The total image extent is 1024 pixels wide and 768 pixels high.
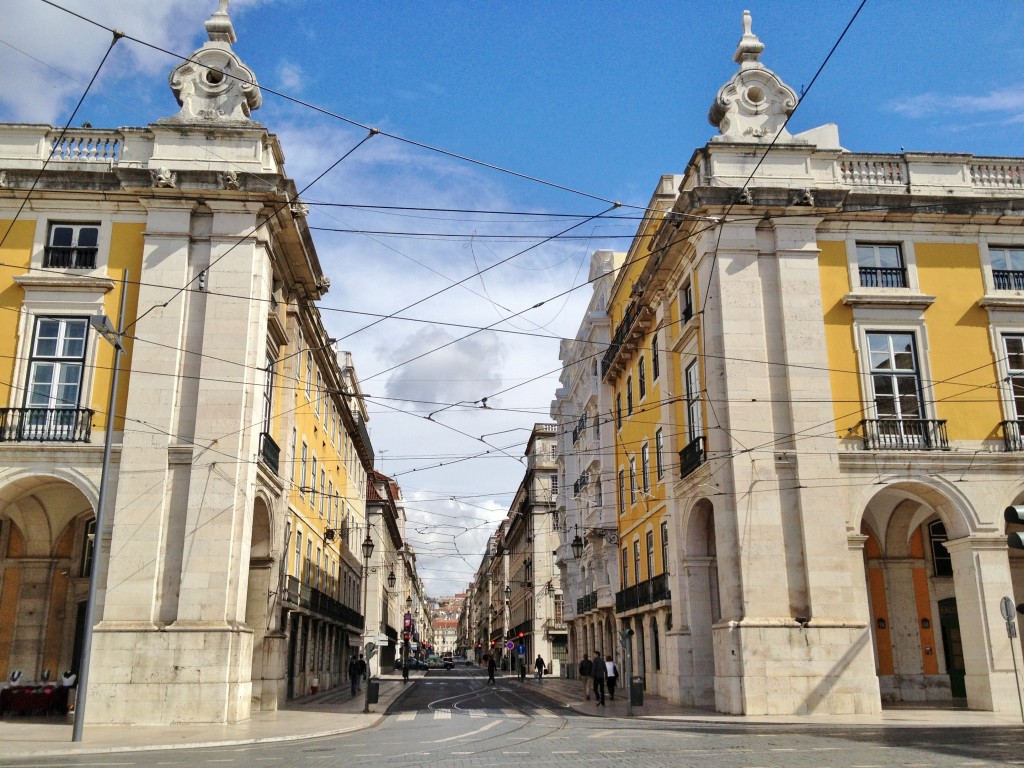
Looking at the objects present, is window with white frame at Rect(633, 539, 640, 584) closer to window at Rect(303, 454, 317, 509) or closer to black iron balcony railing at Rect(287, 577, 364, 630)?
black iron balcony railing at Rect(287, 577, 364, 630)

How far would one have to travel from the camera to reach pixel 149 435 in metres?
22.0

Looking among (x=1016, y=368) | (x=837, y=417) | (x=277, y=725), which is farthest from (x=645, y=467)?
(x=277, y=725)

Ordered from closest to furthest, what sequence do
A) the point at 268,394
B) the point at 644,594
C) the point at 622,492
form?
the point at 268,394
the point at 644,594
the point at 622,492

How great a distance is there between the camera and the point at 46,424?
883 inches

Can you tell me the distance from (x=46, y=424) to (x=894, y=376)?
71.4ft

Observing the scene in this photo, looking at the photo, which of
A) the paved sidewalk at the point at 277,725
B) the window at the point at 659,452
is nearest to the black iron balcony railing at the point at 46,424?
the paved sidewalk at the point at 277,725

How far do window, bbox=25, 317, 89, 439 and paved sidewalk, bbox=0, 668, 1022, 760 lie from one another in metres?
6.84

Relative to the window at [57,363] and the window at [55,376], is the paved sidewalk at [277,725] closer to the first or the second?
the window at [55,376]

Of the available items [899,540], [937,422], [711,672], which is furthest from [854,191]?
[711,672]

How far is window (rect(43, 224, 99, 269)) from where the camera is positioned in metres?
23.5

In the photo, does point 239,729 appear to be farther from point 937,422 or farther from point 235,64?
point 937,422

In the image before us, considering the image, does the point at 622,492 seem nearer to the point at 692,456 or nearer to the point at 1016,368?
the point at 692,456

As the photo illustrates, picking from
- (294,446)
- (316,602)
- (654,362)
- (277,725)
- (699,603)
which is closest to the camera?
(277,725)

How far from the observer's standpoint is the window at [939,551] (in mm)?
27750
